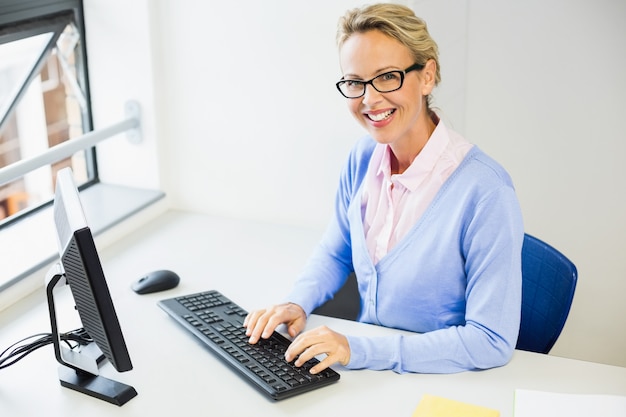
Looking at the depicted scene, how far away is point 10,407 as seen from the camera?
1.36 meters

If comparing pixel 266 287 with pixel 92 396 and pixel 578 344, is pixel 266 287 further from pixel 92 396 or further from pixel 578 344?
pixel 578 344

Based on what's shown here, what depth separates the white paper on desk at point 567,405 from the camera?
1.30 m

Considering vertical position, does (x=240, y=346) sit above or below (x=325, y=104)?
below

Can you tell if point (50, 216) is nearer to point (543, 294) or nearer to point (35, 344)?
point (35, 344)

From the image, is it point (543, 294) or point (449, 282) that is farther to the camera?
point (543, 294)

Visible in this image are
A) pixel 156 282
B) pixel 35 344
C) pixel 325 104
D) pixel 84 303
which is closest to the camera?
pixel 84 303

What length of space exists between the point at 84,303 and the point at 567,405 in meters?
0.86

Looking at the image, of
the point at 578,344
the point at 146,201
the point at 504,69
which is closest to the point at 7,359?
the point at 146,201

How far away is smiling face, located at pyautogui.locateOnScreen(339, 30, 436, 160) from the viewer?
1.58m

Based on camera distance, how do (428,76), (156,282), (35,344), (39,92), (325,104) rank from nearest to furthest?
(35,344) < (428,76) < (156,282) < (325,104) < (39,92)

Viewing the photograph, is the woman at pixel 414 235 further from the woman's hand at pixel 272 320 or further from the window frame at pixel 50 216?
the window frame at pixel 50 216

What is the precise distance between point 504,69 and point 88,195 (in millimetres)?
1357

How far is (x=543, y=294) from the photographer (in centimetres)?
173

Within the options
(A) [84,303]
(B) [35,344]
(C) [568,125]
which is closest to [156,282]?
(B) [35,344]
